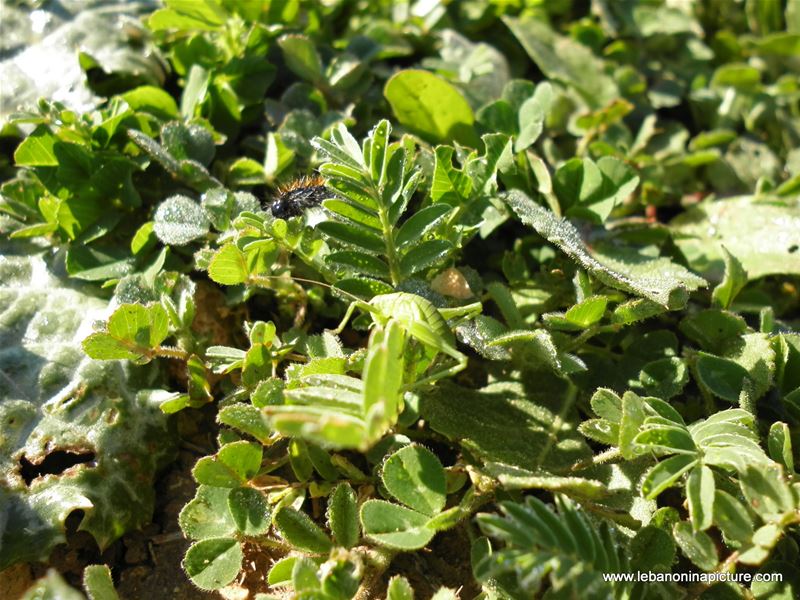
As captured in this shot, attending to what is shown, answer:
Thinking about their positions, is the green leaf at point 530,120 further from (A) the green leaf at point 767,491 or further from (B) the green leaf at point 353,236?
(A) the green leaf at point 767,491

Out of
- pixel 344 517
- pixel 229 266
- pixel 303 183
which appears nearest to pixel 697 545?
pixel 344 517

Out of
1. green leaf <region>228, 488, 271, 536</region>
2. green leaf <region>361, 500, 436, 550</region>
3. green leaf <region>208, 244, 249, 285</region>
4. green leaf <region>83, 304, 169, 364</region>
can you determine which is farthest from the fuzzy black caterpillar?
green leaf <region>361, 500, 436, 550</region>

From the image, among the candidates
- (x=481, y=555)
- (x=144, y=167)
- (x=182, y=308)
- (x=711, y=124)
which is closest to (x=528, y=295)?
(x=481, y=555)

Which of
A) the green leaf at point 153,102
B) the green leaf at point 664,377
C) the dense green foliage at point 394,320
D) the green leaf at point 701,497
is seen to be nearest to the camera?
the green leaf at point 701,497

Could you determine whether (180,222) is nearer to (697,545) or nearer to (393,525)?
(393,525)

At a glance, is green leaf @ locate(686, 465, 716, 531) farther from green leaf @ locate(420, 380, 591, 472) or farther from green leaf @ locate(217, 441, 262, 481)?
green leaf @ locate(217, 441, 262, 481)

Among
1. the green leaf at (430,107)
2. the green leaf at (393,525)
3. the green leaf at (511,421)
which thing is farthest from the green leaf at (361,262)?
the green leaf at (430,107)

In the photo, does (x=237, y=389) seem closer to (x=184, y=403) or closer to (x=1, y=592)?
(x=184, y=403)
